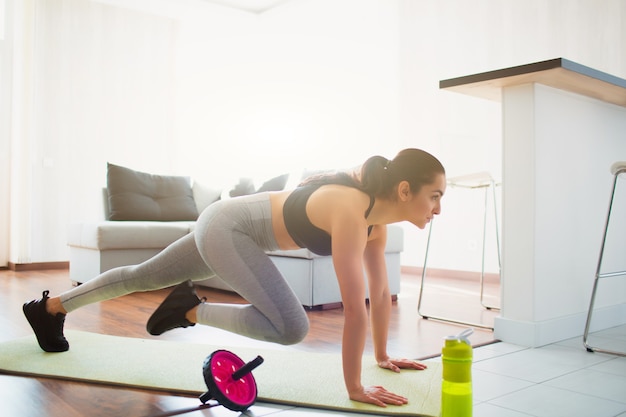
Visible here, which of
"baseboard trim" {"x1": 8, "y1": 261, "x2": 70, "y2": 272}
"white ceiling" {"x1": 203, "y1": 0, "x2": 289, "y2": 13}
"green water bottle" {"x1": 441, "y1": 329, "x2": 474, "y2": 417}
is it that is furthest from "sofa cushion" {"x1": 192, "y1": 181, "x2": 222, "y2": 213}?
"green water bottle" {"x1": 441, "y1": 329, "x2": 474, "y2": 417}

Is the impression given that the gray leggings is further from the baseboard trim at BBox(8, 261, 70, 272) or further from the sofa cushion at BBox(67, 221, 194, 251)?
the baseboard trim at BBox(8, 261, 70, 272)

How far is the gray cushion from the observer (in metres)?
4.50

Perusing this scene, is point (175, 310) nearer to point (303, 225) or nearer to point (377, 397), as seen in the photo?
point (303, 225)

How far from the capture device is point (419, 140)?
201 inches

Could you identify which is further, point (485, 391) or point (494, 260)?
point (494, 260)

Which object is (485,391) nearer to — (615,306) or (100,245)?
(615,306)

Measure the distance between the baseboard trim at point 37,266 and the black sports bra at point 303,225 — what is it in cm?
454

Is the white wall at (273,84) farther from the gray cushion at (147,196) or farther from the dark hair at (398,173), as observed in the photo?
the dark hair at (398,173)

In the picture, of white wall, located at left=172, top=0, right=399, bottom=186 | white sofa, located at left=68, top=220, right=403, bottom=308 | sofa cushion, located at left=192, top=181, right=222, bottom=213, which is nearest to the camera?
white sofa, located at left=68, top=220, right=403, bottom=308

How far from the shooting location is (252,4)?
661 cm

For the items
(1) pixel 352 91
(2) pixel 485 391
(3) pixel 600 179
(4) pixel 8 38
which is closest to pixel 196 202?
(1) pixel 352 91

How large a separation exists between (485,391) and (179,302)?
0.99m

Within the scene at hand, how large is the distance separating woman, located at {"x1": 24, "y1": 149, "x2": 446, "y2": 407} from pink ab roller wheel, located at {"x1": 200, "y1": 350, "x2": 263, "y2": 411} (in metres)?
0.10

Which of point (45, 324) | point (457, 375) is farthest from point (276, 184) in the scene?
point (457, 375)
